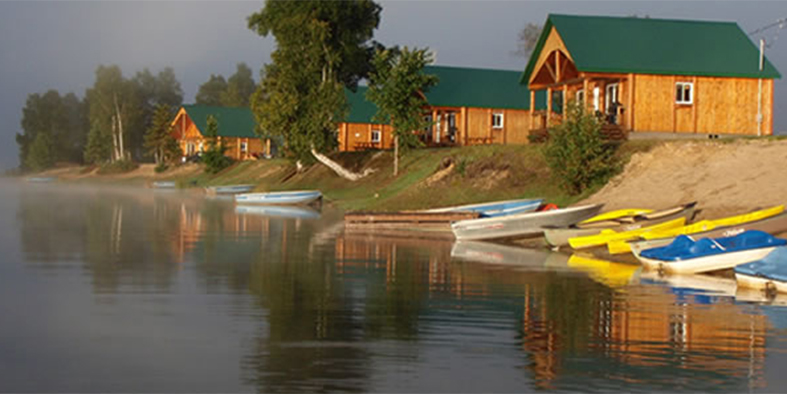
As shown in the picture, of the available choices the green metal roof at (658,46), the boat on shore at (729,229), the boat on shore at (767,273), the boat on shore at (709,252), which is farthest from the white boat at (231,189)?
the boat on shore at (767,273)

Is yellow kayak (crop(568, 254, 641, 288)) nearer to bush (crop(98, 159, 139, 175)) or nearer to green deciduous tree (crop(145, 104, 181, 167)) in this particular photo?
green deciduous tree (crop(145, 104, 181, 167))

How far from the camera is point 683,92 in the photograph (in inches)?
1737

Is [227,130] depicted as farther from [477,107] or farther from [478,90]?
[477,107]

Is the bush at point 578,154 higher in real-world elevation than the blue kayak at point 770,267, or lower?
higher

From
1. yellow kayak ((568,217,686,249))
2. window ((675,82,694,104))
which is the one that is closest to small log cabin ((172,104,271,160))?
window ((675,82,694,104))

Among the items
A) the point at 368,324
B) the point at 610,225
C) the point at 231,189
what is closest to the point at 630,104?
the point at 610,225

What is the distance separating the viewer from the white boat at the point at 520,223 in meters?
28.6

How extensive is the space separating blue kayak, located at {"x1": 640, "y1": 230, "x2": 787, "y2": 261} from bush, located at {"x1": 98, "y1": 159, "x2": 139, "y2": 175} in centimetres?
9949

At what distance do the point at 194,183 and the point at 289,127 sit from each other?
30.2 m

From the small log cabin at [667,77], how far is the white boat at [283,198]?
15.1m

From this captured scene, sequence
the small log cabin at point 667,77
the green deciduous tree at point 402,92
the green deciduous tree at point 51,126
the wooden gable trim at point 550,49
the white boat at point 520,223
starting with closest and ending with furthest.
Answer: the white boat at point 520,223, the small log cabin at point 667,77, the wooden gable trim at point 550,49, the green deciduous tree at point 402,92, the green deciduous tree at point 51,126

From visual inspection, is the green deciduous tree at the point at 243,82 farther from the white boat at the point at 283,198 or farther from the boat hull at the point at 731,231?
the boat hull at the point at 731,231

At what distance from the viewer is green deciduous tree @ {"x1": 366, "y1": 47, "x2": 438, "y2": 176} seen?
2046 inches

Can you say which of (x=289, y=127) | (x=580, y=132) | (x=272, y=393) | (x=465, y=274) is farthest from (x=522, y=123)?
(x=272, y=393)
